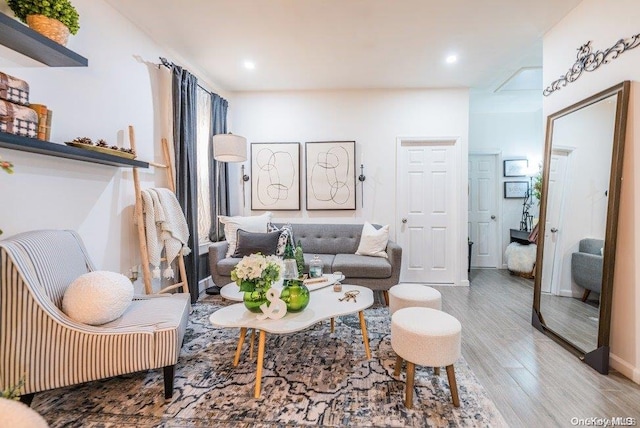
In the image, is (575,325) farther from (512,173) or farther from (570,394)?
(512,173)

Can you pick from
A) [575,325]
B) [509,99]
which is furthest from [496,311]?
[509,99]

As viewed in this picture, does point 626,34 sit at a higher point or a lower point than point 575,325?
higher

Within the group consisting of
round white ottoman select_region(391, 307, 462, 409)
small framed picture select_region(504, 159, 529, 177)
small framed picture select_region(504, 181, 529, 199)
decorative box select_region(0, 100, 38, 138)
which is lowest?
round white ottoman select_region(391, 307, 462, 409)

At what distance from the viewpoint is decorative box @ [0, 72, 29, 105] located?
146cm

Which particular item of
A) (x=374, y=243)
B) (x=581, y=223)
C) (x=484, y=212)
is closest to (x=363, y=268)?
(x=374, y=243)

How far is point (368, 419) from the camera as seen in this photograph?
1533 millimetres

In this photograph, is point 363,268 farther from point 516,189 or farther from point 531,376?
point 516,189

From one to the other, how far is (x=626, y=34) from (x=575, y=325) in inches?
83.0

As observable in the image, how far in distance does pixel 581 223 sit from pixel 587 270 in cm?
36

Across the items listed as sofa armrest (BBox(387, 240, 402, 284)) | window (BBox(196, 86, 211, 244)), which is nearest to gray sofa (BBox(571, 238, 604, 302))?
sofa armrest (BBox(387, 240, 402, 284))

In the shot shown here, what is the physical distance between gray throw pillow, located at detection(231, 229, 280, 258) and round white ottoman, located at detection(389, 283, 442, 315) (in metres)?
1.62

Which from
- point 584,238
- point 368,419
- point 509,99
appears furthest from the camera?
point 509,99

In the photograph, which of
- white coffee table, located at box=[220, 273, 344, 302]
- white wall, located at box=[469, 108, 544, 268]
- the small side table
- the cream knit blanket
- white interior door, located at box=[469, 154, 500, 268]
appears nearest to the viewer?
white coffee table, located at box=[220, 273, 344, 302]

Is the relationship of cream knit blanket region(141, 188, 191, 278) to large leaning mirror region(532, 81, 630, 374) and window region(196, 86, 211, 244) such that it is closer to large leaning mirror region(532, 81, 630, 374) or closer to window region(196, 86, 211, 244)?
window region(196, 86, 211, 244)
